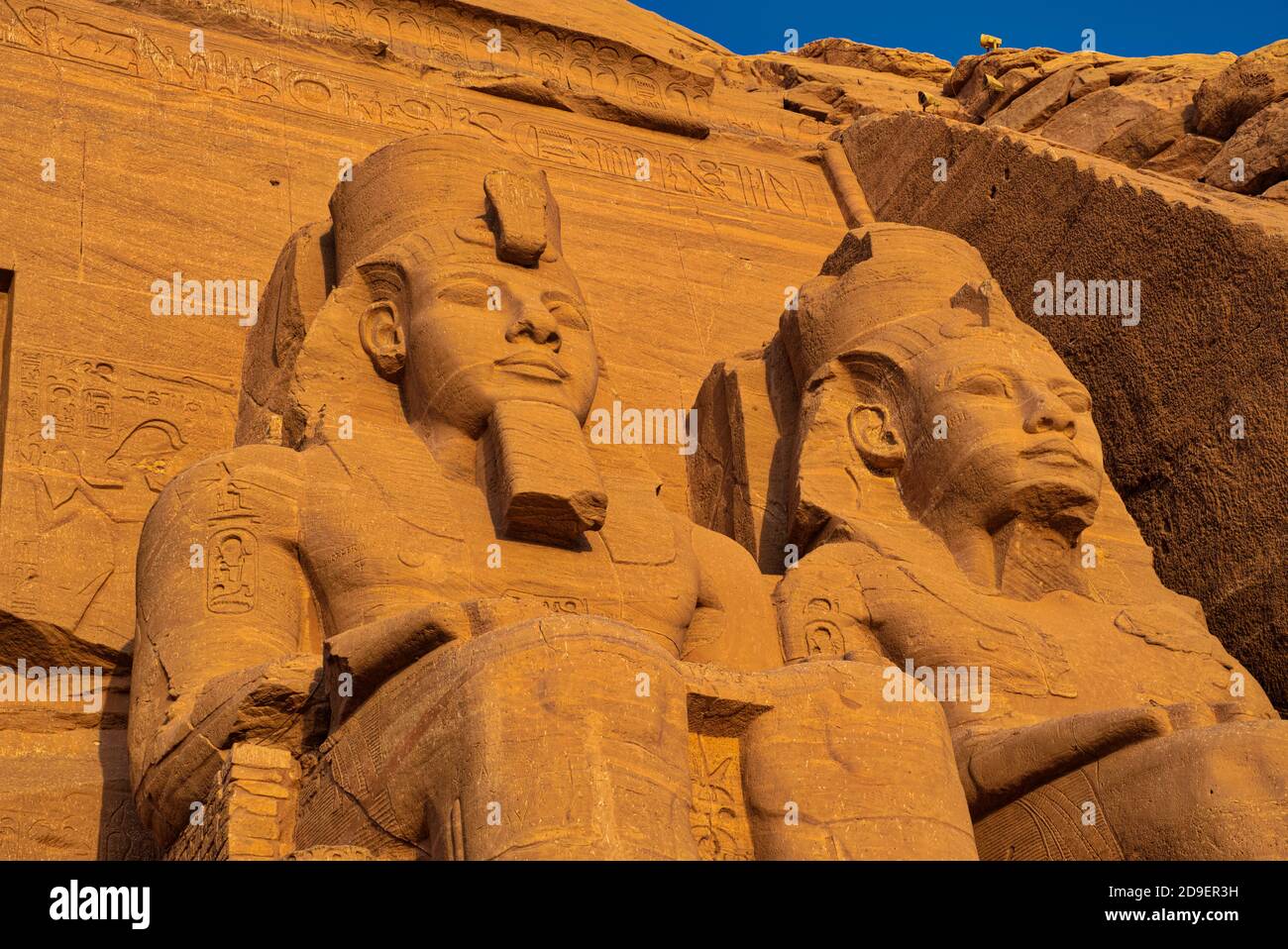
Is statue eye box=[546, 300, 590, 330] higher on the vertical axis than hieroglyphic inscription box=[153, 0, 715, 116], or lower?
lower

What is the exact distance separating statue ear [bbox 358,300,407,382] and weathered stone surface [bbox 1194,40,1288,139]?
4311 millimetres

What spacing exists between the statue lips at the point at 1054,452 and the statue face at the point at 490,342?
1.27 meters

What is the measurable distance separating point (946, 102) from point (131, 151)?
5.32 metres

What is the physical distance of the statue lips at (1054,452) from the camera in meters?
5.70

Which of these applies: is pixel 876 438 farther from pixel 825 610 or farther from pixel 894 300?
pixel 825 610

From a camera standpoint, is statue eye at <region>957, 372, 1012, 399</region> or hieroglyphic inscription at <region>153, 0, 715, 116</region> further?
hieroglyphic inscription at <region>153, 0, 715, 116</region>

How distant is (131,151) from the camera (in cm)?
724

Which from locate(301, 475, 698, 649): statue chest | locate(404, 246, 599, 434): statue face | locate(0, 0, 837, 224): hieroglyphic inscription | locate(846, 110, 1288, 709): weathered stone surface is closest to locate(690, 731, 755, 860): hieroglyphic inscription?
locate(301, 475, 698, 649): statue chest

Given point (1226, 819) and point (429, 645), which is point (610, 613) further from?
point (1226, 819)

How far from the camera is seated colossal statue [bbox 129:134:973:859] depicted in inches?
149

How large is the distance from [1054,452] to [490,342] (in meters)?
1.64

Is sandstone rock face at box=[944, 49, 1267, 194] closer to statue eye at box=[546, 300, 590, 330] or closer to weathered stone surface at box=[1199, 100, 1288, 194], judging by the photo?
weathered stone surface at box=[1199, 100, 1288, 194]
